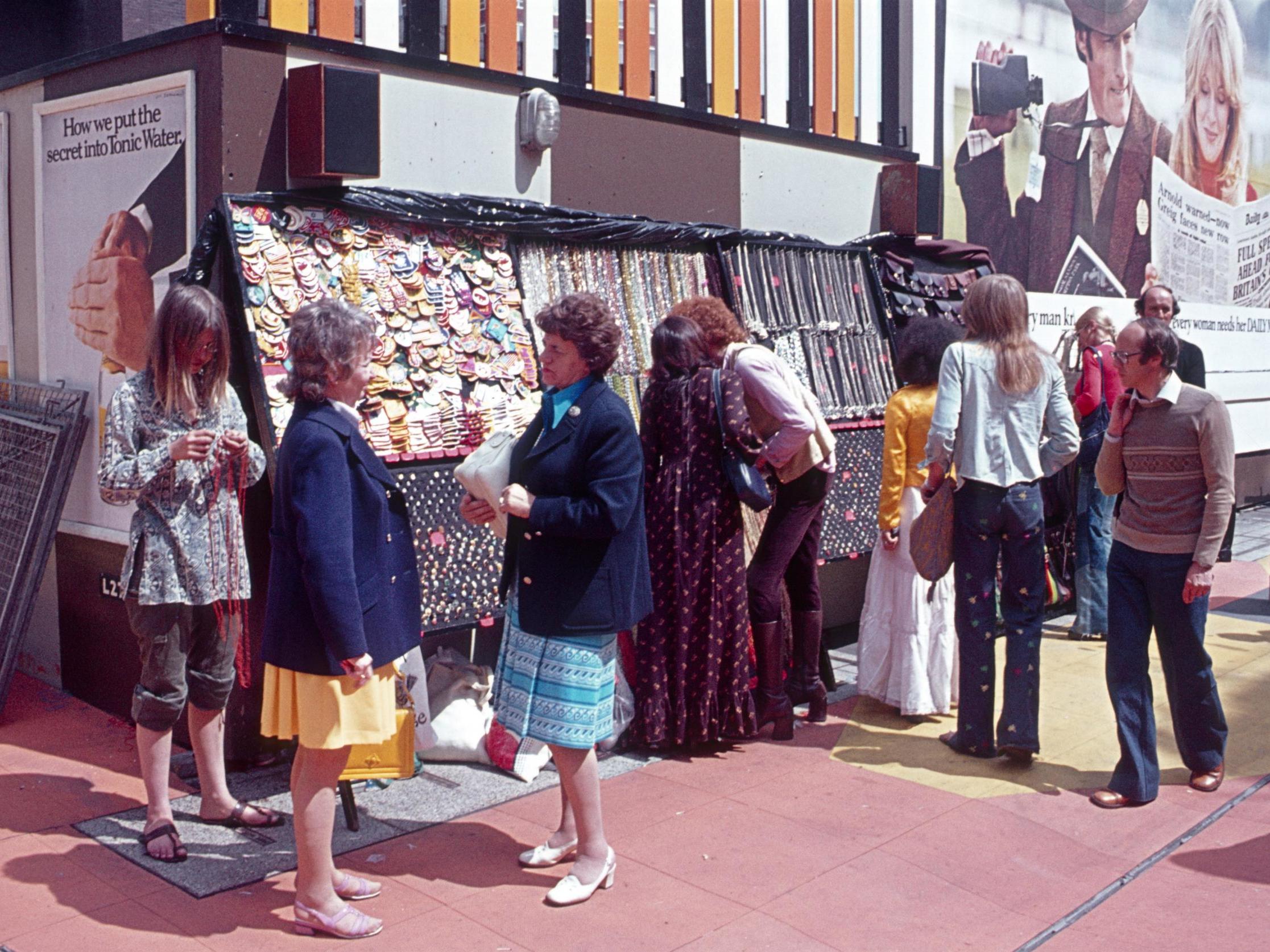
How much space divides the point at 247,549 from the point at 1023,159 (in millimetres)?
7185

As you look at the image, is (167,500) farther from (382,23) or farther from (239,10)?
(382,23)

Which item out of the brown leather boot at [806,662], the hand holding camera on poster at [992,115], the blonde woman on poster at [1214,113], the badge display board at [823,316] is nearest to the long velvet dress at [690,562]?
the brown leather boot at [806,662]

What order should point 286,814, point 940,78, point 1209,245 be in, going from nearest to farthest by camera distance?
point 286,814, point 940,78, point 1209,245

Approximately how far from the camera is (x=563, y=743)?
3.95 metres

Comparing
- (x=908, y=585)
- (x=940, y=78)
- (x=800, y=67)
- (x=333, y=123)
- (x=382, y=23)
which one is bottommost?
(x=908, y=585)

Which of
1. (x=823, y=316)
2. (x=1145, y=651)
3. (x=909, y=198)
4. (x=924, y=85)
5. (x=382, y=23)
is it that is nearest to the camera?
(x=1145, y=651)

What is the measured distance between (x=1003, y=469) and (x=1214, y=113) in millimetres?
9289

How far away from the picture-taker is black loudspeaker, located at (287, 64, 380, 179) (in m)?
4.89

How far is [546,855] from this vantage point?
424cm

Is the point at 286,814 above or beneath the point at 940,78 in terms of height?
beneath

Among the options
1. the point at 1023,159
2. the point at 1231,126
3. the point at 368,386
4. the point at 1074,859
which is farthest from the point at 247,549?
the point at 1231,126

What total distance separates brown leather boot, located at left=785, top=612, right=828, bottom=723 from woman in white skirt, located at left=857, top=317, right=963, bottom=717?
35 cm

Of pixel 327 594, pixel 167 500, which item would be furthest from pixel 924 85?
pixel 327 594

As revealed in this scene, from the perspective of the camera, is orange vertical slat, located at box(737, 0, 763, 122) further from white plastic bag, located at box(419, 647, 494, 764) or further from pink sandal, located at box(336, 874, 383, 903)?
pink sandal, located at box(336, 874, 383, 903)
